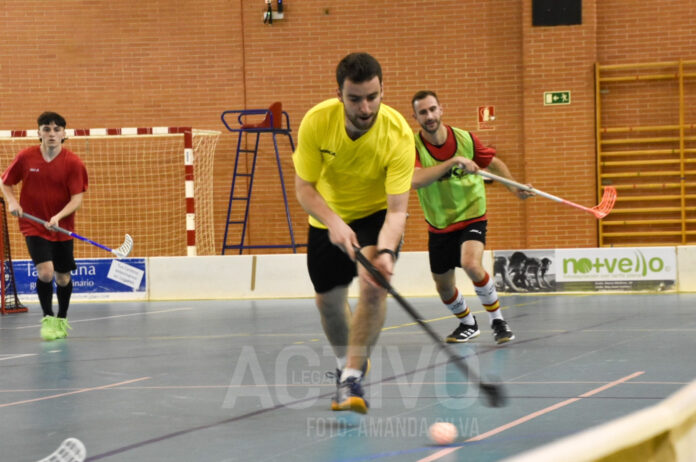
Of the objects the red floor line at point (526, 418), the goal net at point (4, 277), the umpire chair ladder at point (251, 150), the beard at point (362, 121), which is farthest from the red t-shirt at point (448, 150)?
the umpire chair ladder at point (251, 150)

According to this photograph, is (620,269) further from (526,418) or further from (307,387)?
(526,418)

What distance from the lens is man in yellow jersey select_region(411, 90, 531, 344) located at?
636 centimetres

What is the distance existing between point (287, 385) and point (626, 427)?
3545 mm

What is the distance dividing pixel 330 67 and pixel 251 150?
1728 millimetres

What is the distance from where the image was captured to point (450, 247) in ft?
21.2

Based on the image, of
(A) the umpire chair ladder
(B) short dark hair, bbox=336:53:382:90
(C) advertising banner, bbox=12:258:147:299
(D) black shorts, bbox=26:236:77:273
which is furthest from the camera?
(A) the umpire chair ladder

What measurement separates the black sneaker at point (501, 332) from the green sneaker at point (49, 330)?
359 centimetres

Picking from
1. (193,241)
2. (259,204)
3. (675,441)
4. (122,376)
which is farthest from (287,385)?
(259,204)

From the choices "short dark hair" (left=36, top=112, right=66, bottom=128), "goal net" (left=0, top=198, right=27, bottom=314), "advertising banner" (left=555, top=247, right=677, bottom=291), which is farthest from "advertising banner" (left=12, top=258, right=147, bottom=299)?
"advertising banner" (left=555, top=247, right=677, bottom=291)

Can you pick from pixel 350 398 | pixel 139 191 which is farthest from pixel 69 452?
pixel 139 191

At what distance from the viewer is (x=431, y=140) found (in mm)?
6406

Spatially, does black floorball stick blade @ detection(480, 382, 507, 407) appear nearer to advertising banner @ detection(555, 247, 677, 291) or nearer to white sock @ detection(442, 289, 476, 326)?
white sock @ detection(442, 289, 476, 326)

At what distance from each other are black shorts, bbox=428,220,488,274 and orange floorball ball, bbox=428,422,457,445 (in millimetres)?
3157

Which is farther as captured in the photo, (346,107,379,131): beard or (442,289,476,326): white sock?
(442,289,476,326): white sock
